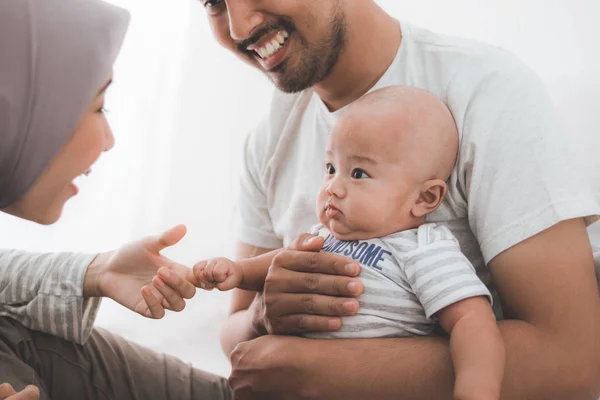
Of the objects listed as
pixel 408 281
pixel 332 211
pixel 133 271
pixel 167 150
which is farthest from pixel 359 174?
pixel 167 150

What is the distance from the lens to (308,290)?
1321 mm

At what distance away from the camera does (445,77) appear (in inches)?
53.7

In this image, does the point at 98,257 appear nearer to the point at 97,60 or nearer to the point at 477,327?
the point at 97,60

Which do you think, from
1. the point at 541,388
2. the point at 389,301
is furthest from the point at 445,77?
the point at 541,388

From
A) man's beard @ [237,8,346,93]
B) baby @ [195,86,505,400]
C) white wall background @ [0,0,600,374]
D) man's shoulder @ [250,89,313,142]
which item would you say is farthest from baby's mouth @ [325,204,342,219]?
white wall background @ [0,0,600,374]

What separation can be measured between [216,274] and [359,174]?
1.07 ft

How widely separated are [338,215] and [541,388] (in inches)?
17.8

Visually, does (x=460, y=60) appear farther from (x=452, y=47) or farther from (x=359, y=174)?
(x=359, y=174)

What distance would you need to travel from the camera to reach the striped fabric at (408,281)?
46.7 inches

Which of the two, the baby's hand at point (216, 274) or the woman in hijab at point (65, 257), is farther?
the baby's hand at point (216, 274)

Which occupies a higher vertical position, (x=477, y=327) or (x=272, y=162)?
(x=272, y=162)

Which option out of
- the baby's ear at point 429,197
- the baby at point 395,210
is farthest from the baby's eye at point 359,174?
the baby's ear at point 429,197

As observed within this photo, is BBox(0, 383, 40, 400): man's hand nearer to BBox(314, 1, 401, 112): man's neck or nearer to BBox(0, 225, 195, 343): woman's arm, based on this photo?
BBox(0, 225, 195, 343): woman's arm

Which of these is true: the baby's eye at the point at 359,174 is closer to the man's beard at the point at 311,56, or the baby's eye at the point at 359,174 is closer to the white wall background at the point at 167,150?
the man's beard at the point at 311,56
